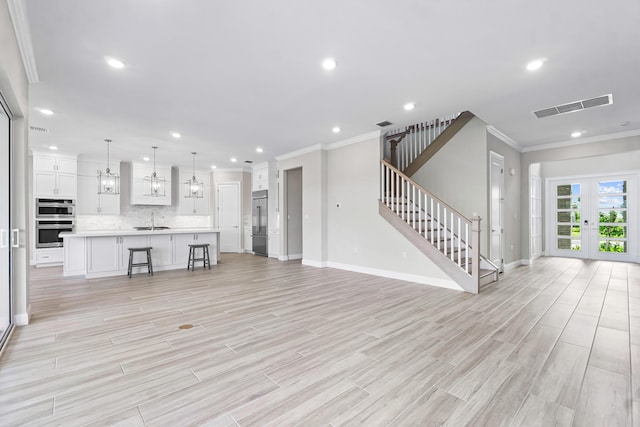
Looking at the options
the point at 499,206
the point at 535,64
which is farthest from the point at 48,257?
the point at 499,206

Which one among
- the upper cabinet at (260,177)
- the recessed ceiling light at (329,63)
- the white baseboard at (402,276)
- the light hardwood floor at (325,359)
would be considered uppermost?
the recessed ceiling light at (329,63)


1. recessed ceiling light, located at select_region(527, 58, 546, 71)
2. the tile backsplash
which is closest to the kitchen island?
the tile backsplash

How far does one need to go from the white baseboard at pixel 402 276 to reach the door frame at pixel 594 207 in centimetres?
615

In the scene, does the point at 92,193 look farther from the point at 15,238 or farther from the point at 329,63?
the point at 329,63

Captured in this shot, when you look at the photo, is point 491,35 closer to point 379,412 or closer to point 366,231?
point 379,412

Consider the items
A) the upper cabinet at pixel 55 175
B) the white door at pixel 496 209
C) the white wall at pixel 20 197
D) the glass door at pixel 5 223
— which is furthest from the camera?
the upper cabinet at pixel 55 175

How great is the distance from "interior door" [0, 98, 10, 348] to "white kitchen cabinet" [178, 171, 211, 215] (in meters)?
6.79

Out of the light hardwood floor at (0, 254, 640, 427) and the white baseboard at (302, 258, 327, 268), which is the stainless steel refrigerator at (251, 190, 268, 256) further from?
the light hardwood floor at (0, 254, 640, 427)

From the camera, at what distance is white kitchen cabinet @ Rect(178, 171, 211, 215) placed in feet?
32.1

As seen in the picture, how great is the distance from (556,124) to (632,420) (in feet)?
17.4

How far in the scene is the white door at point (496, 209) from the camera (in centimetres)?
583

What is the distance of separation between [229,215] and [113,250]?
4370mm

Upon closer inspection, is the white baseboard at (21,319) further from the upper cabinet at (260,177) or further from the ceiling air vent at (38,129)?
the upper cabinet at (260,177)

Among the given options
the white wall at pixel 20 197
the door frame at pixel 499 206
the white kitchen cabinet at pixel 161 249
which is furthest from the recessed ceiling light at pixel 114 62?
the door frame at pixel 499 206
